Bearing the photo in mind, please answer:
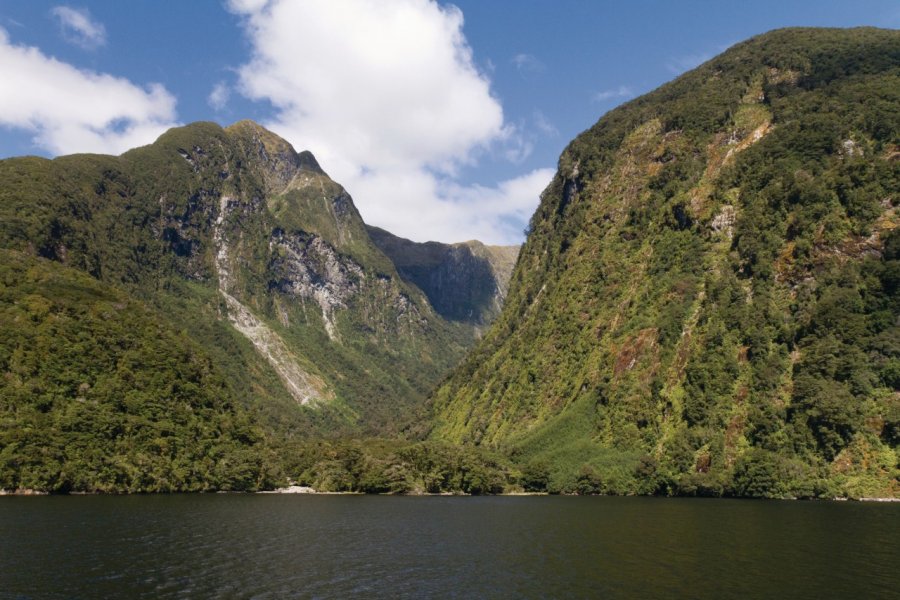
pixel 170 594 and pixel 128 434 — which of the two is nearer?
pixel 170 594

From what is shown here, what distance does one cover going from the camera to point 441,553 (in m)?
77.7

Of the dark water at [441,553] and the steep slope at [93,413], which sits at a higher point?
the steep slope at [93,413]

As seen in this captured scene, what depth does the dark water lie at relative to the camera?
57.1 metres

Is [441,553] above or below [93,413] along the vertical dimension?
below

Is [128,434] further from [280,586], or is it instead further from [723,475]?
[723,475]

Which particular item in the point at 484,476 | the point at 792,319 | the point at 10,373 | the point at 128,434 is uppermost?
the point at 792,319

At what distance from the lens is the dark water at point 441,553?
57094 mm

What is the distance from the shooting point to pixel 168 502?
134250 mm

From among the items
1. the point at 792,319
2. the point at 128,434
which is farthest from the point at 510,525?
the point at 792,319

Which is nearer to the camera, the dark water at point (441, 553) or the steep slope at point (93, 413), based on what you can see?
the dark water at point (441, 553)

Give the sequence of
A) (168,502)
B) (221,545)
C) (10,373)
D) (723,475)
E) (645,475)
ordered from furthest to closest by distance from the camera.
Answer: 1. (645,475)
2. (723,475)
3. (10,373)
4. (168,502)
5. (221,545)

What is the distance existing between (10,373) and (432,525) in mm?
120691

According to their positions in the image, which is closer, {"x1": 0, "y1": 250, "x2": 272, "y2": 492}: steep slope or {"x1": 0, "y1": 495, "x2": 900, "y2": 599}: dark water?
{"x1": 0, "y1": 495, "x2": 900, "y2": 599}: dark water

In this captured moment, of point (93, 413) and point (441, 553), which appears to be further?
point (93, 413)
